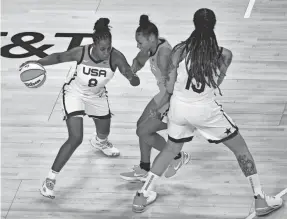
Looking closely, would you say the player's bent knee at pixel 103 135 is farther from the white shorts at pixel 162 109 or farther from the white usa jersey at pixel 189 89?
the white usa jersey at pixel 189 89

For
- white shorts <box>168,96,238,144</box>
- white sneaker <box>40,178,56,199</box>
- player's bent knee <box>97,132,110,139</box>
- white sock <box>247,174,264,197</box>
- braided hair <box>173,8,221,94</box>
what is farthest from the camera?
player's bent knee <box>97,132,110,139</box>

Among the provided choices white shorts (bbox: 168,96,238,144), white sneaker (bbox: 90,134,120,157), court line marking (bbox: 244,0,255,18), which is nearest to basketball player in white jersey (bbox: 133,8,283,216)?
white shorts (bbox: 168,96,238,144)

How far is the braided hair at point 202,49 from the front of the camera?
530 cm

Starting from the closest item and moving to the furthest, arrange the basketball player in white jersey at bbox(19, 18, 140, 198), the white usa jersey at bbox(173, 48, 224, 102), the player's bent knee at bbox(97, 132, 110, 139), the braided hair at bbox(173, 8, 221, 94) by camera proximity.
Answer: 1. the braided hair at bbox(173, 8, 221, 94)
2. the white usa jersey at bbox(173, 48, 224, 102)
3. the basketball player in white jersey at bbox(19, 18, 140, 198)
4. the player's bent knee at bbox(97, 132, 110, 139)

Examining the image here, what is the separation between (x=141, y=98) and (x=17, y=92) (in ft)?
4.71

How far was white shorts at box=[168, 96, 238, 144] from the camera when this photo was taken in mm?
5562

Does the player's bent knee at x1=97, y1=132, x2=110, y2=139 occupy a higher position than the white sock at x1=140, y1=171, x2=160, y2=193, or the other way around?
the white sock at x1=140, y1=171, x2=160, y2=193

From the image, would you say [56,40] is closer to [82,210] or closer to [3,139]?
[3,139]

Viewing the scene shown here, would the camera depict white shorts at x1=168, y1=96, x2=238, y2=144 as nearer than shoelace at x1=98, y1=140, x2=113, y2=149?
Yes

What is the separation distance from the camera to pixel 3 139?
7.27 metres

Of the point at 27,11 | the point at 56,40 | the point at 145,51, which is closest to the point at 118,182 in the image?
the point at 145,51

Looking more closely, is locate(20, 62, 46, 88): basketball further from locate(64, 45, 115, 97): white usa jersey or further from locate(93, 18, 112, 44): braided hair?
locate(93, 18, 112, 44): braided hair

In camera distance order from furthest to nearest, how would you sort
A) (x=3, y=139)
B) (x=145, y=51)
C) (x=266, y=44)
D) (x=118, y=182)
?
(x=266, y=44), (x=3, y=139), (x=118, y=182), (x=145, y=51)

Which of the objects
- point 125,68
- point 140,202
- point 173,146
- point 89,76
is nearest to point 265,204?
point 173,146
